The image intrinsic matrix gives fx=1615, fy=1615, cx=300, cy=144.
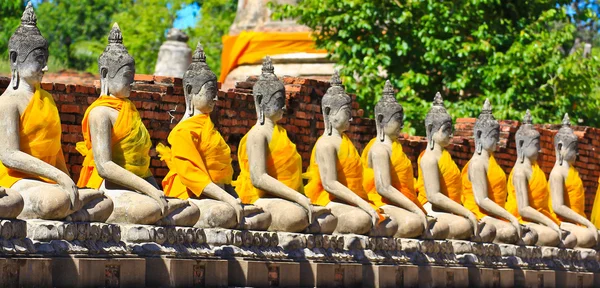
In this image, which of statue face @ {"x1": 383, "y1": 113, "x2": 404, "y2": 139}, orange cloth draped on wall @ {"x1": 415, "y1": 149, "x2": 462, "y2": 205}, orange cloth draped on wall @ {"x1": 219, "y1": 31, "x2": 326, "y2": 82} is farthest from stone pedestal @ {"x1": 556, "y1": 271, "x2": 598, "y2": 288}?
orange cloth draped on wall @ {"x1": 219, "y1": 31, "x2": 326, "y2": 82}

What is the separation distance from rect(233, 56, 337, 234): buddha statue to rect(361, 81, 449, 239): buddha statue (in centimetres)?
136

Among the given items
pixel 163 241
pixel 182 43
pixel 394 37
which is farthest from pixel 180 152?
pixel 182 43

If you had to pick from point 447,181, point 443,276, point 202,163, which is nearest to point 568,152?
point 447,181

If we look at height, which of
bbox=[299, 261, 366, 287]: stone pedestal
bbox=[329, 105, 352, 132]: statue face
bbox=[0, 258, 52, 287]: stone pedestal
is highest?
bbox=[329, 105, 352, 132]: statue face

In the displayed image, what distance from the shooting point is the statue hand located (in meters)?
9.53

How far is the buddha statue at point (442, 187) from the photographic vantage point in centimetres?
1452

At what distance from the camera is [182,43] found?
2716 cm

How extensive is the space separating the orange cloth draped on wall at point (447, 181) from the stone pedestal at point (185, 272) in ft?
14.1

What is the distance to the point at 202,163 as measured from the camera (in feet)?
37.3

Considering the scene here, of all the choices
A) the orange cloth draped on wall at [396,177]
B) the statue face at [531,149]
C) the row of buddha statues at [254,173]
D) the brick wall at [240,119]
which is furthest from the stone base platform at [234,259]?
the brick wall at [240,119]

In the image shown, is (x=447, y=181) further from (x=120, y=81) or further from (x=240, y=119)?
(x=120, y=81)

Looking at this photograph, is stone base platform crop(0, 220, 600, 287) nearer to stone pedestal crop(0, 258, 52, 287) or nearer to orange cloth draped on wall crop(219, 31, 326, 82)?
stone pedestal crop(0, 258, 52, 287)

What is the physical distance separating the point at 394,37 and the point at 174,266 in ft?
34.9

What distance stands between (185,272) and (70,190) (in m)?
1.22
